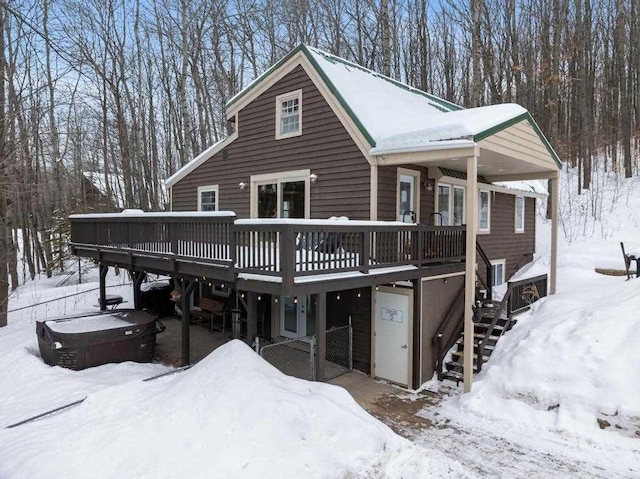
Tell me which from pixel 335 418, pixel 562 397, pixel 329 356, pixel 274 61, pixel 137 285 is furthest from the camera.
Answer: pixel 274 61

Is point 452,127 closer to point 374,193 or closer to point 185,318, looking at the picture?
point 374,193

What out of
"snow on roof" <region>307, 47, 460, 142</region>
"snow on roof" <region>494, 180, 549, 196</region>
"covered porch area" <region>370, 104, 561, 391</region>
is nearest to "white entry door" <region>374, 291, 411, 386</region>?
"covered porch area" <region>370, 104, 561, 391</region>

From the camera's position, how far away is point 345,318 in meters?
9.68

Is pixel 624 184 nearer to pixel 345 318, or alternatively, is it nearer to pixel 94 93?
pixel 345 318

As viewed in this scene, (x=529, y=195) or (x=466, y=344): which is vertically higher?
(x=529, y=195)

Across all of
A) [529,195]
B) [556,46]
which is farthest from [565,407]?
[556,46]

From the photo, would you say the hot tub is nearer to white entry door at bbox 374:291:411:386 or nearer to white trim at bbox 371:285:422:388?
white trim at bbox 371:285:422:388

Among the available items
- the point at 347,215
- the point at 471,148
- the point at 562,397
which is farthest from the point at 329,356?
the point at 471,148

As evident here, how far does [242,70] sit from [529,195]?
624 inches

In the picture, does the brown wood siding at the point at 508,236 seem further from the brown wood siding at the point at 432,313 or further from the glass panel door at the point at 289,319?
the glass panel door at the point at 289,319

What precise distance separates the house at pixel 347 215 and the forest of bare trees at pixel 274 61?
897cm

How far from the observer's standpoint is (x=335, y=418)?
5.34 meters

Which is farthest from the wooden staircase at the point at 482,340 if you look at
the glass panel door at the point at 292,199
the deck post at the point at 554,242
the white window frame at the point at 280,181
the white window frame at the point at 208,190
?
the white window frame at the point at 208,190

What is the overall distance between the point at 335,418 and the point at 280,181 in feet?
23.0
